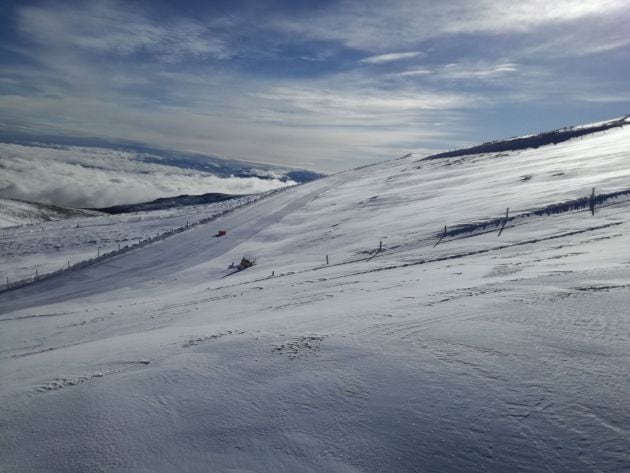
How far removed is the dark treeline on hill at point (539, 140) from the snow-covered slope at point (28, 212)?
132 m

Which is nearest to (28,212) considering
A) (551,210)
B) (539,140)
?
(539,140)

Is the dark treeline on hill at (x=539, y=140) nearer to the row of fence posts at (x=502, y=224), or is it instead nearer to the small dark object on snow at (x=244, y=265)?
the row of fence posts at (x=502, y=224)

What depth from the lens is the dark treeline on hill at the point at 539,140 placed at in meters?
97.0

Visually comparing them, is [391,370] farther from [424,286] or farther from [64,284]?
[64,284]

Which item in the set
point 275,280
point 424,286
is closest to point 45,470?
point 424,286

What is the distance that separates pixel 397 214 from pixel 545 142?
72.0 metres

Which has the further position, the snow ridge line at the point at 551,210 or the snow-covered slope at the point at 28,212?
the snow-covered slope at the point at 28,212

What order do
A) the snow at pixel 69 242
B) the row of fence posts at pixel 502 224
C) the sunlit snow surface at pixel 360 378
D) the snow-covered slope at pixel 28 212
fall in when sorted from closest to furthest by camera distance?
the sunlit snow surface at pixel 360 378, the row of fence posts at pixel 502 224, the snow at pixel 69 242, the snow-covered slope at pixel 28 212

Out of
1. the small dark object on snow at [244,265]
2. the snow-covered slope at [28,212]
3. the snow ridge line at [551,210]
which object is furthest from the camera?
the snow-covered slope at [28,212]

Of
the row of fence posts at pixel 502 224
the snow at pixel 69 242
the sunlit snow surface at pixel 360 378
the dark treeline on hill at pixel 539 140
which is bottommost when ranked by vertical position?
the snow at pixel 69 242

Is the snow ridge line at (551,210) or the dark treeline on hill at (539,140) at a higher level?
the dark treeline on hill at (539,140)

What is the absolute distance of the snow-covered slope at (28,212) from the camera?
142900 millimetres

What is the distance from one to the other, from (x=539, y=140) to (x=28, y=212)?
164 meters

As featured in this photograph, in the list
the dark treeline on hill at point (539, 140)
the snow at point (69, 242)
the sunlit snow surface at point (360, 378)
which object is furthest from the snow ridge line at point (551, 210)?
the dark treeline on hill at point (539, 140)
